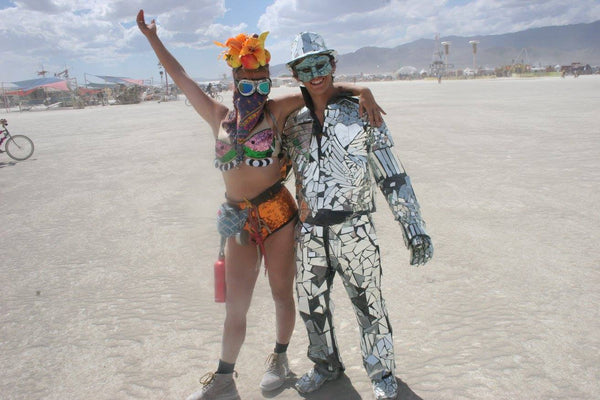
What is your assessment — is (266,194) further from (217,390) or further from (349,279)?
(217,390)

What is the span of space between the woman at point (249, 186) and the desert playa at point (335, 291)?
0.64m

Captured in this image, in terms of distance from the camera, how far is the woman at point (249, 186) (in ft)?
8.28

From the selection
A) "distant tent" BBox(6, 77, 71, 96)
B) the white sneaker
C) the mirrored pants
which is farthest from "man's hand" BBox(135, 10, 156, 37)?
"distant tent" BBox(6, 77, 71, 96)

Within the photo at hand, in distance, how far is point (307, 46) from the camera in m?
2.45

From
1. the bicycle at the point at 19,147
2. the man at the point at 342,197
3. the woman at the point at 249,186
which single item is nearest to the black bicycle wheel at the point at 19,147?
the bicycle at the point at 19,147

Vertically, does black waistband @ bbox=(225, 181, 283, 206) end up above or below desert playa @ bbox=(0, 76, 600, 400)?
above

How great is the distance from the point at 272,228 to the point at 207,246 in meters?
2.96

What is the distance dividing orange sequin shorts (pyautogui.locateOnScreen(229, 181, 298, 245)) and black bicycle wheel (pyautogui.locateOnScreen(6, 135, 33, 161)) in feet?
36.6

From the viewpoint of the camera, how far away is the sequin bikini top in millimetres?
2535

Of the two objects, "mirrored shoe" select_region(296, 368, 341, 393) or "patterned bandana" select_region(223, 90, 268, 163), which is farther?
"mirrored shoe" select_region(296, 368, 341, 393)

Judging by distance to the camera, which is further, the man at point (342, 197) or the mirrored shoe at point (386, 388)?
the mirrored shoe at point (386, 388)

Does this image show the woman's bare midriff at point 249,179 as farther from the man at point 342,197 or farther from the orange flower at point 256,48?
the orange flower at point 256,48

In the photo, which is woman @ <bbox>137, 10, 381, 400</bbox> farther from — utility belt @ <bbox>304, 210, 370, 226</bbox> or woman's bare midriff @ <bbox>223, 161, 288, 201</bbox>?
utility belt @ <bbox>304, 210, 370, 226</bbox>

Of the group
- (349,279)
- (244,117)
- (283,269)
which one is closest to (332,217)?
(349,279)
